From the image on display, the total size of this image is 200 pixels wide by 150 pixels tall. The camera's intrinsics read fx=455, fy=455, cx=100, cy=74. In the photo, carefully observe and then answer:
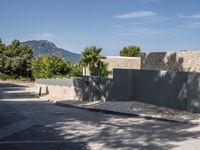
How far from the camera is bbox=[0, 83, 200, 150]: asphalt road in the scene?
12.5 metres

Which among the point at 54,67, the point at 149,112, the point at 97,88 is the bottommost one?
the point at 149,112

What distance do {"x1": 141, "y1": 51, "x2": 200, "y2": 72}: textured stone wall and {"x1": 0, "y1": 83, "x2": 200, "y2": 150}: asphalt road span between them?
28.2 ft

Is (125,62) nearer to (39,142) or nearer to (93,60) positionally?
(93,60)

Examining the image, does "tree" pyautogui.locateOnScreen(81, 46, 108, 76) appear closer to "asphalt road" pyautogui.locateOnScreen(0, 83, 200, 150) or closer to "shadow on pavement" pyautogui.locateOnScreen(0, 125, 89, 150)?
"asphalt road" pyautogui.locateOnScreen(0, 83, 200, 150)

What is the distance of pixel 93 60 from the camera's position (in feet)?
174

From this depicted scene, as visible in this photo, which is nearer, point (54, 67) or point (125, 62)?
point (125, 62)

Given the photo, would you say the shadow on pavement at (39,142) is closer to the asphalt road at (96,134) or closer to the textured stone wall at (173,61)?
the asphalt road at (96,134)

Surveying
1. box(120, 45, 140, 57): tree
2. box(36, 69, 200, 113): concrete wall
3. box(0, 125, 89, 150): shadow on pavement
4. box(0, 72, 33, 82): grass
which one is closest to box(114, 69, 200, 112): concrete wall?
box(36, 69, 200, 113): concrete wall

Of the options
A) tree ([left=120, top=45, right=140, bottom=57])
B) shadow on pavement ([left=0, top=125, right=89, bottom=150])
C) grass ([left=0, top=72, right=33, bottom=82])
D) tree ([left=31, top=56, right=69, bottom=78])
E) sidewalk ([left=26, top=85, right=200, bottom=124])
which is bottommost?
shadow on pavement ([left=0, top=125, right=89, bottom=150])

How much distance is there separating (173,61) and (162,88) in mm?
5422

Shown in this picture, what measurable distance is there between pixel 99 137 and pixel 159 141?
2022 millimetres

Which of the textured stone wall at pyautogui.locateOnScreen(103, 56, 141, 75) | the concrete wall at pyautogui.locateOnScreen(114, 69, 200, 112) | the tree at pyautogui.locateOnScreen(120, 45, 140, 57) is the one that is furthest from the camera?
the tree at pyautogui.locateOnScreen(120, 45, 140, 57)

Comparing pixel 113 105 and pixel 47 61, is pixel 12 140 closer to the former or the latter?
pixel 113 105

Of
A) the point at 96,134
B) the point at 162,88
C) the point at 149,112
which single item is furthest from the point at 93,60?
the point at 96,134
